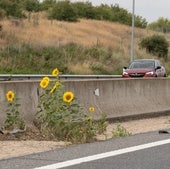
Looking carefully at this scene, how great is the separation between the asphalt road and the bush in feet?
187

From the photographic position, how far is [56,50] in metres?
54.7

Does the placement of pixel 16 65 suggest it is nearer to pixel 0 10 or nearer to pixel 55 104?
pixel 0 10

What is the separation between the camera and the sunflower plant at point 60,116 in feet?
41.2

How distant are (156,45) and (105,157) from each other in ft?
196

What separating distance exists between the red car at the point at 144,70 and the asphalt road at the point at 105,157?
Answer: 21.6 meters

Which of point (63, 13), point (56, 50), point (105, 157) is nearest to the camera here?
point (105, 157)

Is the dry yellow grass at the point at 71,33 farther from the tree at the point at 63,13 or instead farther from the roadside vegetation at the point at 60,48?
the tree at the point at 63,13

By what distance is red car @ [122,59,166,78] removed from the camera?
33250 millimetres

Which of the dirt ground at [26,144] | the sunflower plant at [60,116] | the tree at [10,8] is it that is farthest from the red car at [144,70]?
the tree at [10,8]

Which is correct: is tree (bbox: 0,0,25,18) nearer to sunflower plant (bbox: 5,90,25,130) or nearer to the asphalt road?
sunflower plant (bbox: 5,90,25,130)

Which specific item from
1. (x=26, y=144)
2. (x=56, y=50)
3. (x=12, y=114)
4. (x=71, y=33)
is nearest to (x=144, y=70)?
(x=12, y=114)

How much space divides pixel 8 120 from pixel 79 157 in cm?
352

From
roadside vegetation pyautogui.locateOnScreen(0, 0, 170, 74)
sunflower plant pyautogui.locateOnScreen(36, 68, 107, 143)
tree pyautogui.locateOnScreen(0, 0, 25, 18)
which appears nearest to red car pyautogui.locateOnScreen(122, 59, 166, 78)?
roadside vegetation pyautogui.locateOnScreen(0, 0, 170, 74)

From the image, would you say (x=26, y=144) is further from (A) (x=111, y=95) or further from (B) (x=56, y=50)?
(B) (x=56, y=50)
